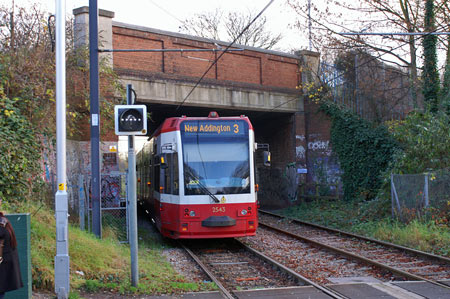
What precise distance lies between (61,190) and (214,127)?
5.32 m

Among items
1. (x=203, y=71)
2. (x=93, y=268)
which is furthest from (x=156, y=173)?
(x=203, y=71)

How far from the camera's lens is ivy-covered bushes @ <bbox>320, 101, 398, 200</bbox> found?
19203 millimetres

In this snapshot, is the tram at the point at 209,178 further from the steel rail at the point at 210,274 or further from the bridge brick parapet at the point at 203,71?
the bridge brick parapet at the point at 203,71

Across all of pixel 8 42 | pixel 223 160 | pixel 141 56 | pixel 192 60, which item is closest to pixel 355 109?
pixel 192 60

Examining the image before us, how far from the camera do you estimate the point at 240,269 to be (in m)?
9.47

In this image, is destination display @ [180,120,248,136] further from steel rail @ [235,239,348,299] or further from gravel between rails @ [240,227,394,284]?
gravel between rails @ [240,227,394,284]

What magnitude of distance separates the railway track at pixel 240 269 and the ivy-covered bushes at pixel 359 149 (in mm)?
8981

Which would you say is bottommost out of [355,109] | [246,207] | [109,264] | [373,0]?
[109,264]

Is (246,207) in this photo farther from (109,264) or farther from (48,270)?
(48,270)

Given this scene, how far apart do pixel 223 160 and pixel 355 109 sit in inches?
473

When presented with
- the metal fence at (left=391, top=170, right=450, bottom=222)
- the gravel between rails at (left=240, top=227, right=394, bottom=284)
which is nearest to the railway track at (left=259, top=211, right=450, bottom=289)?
the gravel between rails at (left=240, top=227, right=394, bottom=284)

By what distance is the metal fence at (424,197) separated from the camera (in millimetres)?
13180

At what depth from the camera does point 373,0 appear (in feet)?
63.4

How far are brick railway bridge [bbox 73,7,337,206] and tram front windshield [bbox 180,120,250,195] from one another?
6.41 meters
